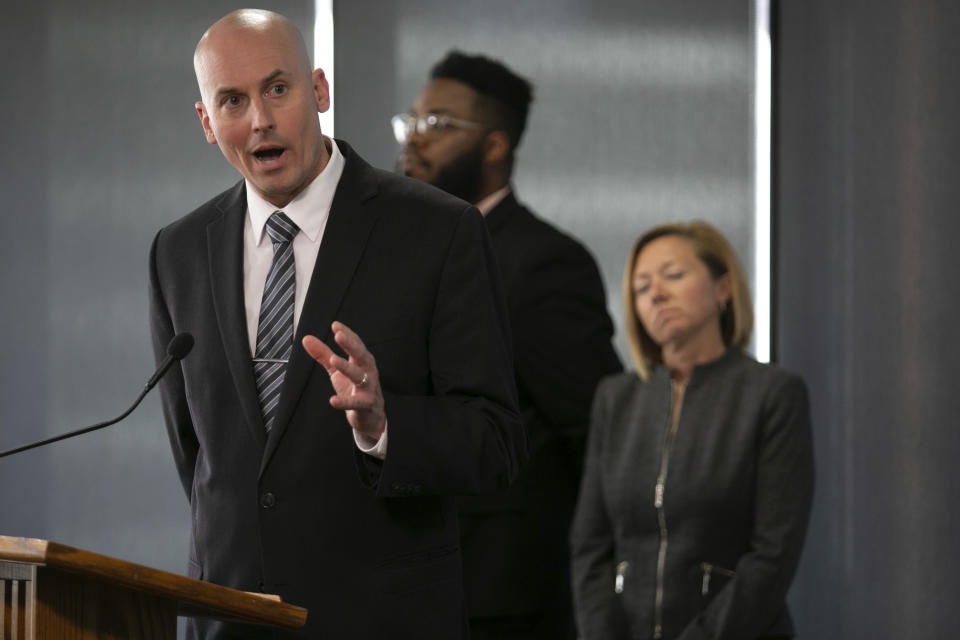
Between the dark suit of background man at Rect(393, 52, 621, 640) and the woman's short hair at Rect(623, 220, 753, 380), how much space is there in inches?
4.6

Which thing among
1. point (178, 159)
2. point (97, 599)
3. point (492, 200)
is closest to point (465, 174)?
point (492, 200)

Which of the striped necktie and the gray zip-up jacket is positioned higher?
the striped necktie

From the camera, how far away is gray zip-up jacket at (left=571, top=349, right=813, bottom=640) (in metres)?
2.85

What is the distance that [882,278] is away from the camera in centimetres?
358

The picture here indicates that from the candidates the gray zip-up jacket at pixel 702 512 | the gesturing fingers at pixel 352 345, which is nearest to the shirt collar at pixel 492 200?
the gray zip-up jacket at pixel 702 512

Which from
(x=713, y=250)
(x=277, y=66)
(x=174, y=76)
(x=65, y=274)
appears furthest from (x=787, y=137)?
(x=277, y=66)

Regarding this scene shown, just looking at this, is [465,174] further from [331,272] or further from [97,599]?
[97,599]

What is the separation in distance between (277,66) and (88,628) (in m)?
0.81

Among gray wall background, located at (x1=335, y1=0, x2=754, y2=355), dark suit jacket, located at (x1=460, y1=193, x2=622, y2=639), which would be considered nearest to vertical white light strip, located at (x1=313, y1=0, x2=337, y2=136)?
gray wall background, located at (x1=335, y1=0, x2=754, y2=355)

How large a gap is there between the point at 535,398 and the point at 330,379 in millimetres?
1558

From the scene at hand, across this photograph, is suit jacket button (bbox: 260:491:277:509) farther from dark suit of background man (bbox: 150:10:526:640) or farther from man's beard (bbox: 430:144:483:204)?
man's beard (bbox: 430:144:483:204)

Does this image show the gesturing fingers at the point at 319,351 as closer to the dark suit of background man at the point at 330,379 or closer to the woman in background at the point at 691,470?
the dark suit of background man at the point at 330,379

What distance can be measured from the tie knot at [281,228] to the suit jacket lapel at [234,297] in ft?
0.17

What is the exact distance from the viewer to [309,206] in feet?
6.09
